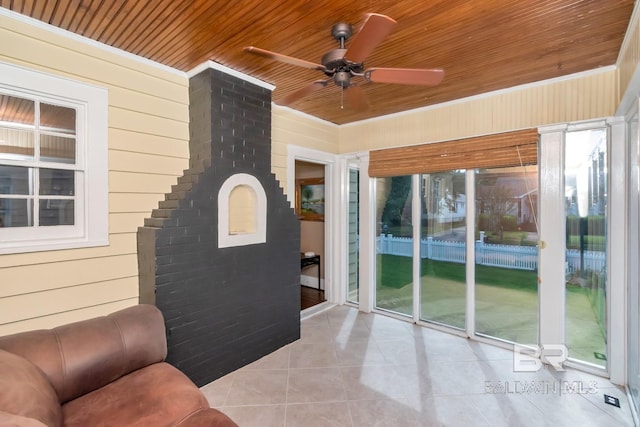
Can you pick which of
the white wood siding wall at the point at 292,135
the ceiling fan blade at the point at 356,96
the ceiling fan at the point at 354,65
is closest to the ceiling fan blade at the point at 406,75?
the ceiling fan at the point at 354,65

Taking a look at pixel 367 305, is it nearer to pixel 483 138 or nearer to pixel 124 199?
pixel 483 138

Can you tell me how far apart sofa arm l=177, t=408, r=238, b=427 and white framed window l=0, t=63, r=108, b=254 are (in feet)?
4.90

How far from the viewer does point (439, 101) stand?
3.31 m

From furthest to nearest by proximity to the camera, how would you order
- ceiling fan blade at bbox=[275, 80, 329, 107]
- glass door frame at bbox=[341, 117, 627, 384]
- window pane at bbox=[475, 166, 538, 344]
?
window pane at bbox=[475, 166, 538, 344]
glass door frame at bbox=[341, 117, 627, 384]
ceiling fan blade at bbox=[275, 80, 329, 107]

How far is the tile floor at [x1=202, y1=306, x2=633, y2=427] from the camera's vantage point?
2086mm

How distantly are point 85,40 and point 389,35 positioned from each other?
2166 millimetres

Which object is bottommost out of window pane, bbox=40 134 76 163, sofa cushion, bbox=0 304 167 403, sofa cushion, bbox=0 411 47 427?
sofa cushion, bbox=0 304 167 403

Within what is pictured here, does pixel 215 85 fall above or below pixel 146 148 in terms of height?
above

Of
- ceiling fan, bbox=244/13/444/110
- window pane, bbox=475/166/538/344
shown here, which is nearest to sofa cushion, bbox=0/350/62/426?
ceiling fan, bbox=244/13/444/110

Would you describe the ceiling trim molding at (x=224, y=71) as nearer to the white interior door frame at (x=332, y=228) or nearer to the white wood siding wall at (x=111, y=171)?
the white wood siding wall at (x=111, y=171)

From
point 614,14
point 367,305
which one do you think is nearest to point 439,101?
point 614,14

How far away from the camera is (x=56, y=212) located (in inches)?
84.0

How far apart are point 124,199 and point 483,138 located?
335 centimetres

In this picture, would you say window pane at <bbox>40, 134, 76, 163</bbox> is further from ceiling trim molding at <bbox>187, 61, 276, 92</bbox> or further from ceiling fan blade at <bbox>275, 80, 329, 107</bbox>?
ceiling fan blade at <bbox>275, 80, 329, 107</bbox>
